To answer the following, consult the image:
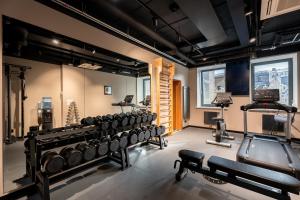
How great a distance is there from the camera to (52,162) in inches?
80.3

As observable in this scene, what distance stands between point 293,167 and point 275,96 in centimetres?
185

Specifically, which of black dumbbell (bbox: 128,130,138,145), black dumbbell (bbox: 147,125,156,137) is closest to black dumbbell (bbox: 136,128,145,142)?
black dumbbell (bbox: 128,130,138,145)

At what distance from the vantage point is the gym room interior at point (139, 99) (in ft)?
7.33

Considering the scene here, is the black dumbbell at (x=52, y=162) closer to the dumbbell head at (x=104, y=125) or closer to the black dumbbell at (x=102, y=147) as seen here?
the black dumbbell at (x=102, y=147)

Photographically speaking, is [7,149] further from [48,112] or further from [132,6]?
[132,6]

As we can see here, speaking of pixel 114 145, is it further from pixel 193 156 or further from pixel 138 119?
pixel 193 156

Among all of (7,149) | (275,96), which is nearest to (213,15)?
(275,96)

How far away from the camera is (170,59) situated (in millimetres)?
5750

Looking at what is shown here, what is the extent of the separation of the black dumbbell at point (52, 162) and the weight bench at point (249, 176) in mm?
1940

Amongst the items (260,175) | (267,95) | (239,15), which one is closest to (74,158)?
(260,175)

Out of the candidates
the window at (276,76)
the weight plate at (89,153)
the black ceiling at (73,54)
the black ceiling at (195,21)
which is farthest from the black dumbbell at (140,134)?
the window at (276,76)

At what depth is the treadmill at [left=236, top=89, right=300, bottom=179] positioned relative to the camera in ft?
7.72

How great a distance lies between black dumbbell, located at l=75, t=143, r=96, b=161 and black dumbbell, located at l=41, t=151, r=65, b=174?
1.08ft

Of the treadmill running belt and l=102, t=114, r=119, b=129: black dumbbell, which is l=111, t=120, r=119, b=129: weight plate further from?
the treadmill running belt
